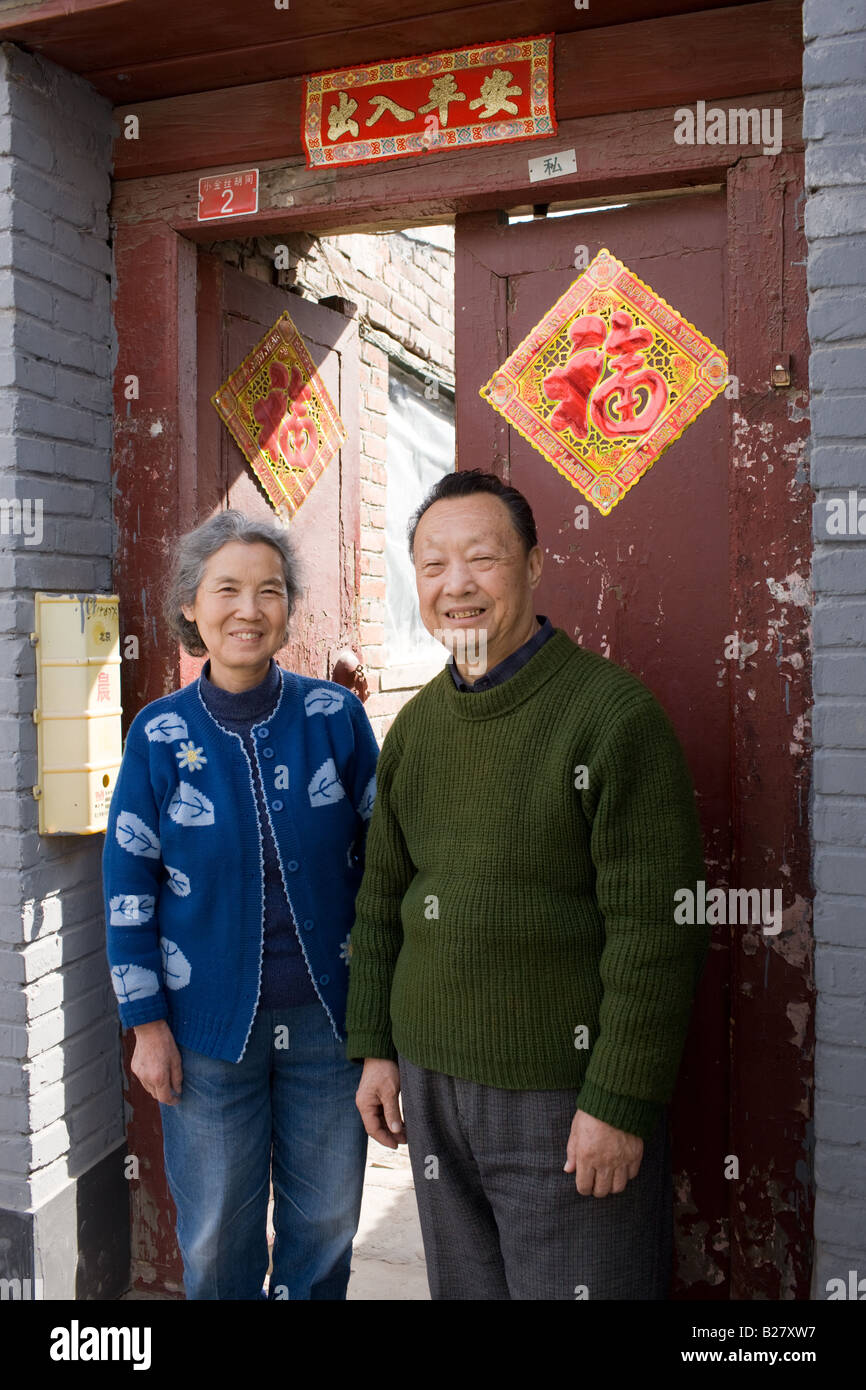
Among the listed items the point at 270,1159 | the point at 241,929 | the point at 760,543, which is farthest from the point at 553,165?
the point at 270,1159

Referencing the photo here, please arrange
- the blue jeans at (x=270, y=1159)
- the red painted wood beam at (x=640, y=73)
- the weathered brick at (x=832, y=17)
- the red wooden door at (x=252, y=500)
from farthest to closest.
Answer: the red wooden door at (x=252, y=500)
the red painted wood beam at (x=640, y=73)
the blue jeans at (x=270, y=1159)
the weathered brick at (x=832, y=17)

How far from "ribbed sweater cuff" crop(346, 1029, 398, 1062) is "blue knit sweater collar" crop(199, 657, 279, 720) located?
655mm

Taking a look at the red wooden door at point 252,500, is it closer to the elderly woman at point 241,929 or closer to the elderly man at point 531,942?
the elderly woman at point 241,929

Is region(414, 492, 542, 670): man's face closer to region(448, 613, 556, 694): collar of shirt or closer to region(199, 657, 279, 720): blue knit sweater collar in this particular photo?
region(448, 613, 556, 694): collar of shirt

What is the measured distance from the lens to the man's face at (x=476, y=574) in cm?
193

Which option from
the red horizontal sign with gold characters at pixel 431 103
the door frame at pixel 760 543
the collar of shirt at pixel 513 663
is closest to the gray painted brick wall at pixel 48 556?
the red horizontal sign with gold characters at pixel 431 103

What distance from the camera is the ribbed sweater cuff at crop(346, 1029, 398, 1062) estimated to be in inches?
81.1

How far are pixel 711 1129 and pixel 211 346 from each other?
234cm

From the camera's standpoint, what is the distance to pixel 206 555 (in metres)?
2.23

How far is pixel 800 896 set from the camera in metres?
2.32

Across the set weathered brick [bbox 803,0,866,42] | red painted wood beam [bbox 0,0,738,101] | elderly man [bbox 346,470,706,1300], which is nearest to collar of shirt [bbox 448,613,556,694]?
elderly man [bbox 346,470,706,1300]

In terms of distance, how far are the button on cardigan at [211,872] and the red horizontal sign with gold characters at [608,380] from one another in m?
0.92

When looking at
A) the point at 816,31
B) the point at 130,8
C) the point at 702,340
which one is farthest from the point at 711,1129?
the point at 130,8

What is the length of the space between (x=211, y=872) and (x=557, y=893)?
27.8 inches
